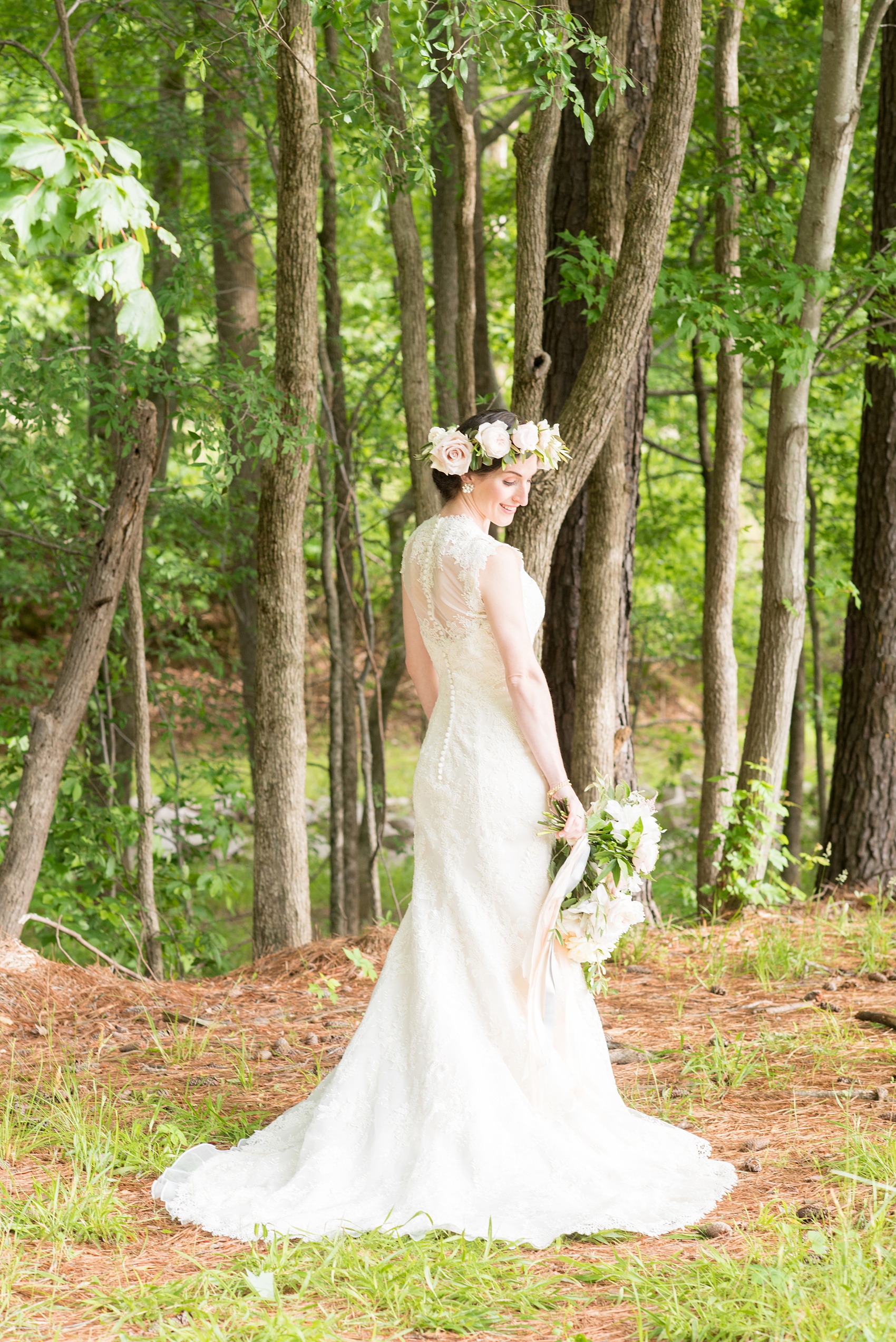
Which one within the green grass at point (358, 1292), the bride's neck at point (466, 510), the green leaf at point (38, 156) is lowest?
the green grass at point (358, 1292)

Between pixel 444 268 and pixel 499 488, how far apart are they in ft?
17.8

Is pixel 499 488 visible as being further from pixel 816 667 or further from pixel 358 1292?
pixel 816 667

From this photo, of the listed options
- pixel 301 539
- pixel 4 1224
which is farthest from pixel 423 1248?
pixel 301 539

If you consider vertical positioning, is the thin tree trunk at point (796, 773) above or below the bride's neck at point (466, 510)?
below

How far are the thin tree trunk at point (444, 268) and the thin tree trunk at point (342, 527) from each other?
0.79m

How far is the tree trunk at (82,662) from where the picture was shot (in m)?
5.50

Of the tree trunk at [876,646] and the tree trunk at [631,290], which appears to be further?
the tree trunk at [876,646]

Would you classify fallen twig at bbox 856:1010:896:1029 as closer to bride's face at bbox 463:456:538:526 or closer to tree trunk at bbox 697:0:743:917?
tree trunk at bbox 697:0:743:917

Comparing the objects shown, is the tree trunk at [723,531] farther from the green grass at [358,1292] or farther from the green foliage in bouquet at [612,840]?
the green grass at [358,1292]

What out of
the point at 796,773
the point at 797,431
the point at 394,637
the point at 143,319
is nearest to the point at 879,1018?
the point at 797,431

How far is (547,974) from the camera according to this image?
3.45m

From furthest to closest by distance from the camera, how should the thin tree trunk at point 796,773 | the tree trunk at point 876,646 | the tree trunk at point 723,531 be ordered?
the thin tree trunk at point 796,773, the tree trunk at point 876,646, the tree trunk at point 723,531

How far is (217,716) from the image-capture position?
778cm

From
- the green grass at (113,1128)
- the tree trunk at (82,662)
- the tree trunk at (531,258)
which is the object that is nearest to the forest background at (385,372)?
the tree trunk at (531,258)
